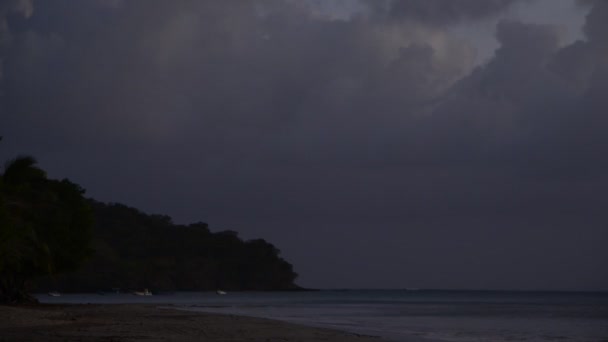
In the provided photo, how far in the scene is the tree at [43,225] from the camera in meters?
50.2

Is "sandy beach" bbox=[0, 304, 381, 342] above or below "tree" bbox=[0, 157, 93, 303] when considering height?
below

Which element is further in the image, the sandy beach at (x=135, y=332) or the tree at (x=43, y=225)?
the tree at (x=43, y=225)

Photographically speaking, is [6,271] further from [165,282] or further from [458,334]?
[165,282]

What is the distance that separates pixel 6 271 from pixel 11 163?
7626mm

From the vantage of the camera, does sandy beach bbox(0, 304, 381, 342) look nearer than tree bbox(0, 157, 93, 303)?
Yes

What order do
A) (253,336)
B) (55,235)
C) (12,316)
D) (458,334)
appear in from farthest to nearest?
1. (55,235)
2. (458,334)
3. (12,316)
4. (253,336)

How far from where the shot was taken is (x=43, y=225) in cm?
5584

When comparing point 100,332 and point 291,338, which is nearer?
point 100,332

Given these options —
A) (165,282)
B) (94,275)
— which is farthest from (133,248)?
(94,275)

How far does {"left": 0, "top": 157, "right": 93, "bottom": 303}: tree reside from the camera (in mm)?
50250

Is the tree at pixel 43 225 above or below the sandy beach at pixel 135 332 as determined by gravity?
above

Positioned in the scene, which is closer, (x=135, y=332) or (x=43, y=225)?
(x=135, y=332)

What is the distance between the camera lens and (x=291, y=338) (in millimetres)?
29641

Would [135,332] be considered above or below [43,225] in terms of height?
below
